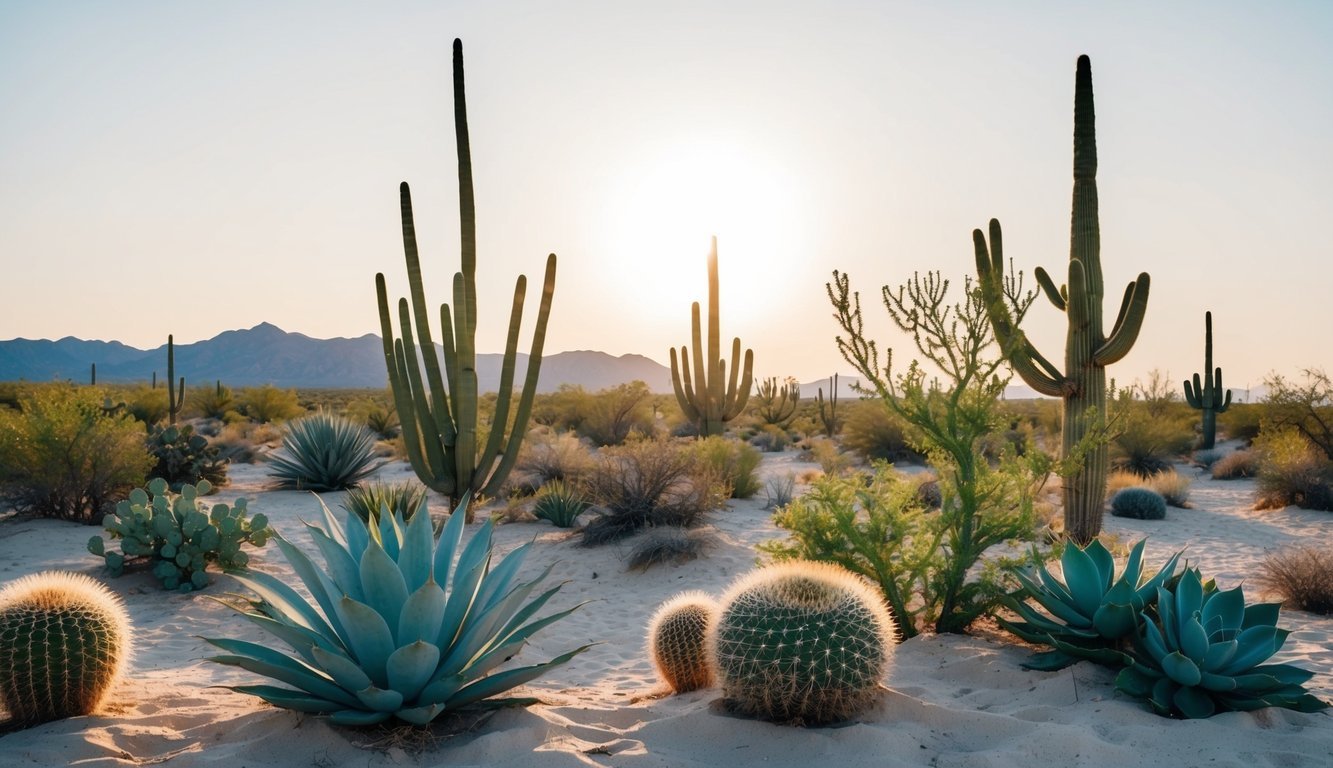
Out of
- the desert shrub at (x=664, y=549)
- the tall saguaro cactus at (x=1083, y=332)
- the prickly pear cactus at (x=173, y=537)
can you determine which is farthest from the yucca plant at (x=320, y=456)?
the tall saguaro cactus at (x=1083, y=332)

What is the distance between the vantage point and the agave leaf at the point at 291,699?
13.6 ft

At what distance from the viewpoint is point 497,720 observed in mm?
4363

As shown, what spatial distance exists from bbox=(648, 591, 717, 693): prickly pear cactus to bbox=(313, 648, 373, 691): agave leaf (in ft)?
5.67

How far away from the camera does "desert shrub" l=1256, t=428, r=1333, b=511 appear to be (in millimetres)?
14414

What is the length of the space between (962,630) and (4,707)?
572 centimetres

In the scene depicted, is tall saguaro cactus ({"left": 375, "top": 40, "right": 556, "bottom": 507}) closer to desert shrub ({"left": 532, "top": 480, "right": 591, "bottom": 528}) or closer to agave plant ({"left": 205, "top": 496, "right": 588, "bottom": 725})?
desert shrub ({"left": 532, "top": 480, "right": 591, "bottom": 528})

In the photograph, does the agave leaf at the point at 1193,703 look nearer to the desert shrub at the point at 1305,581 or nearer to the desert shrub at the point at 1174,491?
the desert shrub at the point at 1305,581

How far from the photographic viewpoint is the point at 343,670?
3988mm

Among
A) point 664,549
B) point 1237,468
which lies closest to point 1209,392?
point 1237,468

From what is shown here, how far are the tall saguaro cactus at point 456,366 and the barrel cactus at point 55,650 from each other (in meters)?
6.85

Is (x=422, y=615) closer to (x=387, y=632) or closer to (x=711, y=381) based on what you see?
(x=387, y=632)

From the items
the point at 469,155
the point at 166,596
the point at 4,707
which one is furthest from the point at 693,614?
the point at 469,155

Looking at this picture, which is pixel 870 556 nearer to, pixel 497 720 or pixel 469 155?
pixel 497 720

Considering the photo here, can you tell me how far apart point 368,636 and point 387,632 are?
0.09m
